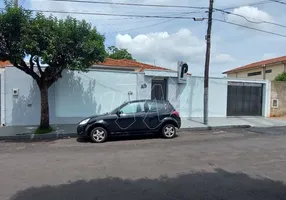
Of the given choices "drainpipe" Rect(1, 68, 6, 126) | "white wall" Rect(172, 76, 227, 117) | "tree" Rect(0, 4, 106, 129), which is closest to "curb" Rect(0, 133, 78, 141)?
"tree" Rect(0, 4, 106, 129)

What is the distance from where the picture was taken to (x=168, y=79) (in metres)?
16.5

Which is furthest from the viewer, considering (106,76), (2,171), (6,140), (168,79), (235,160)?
(168,79)

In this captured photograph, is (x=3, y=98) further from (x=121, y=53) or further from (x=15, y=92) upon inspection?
(x=121, y=53)

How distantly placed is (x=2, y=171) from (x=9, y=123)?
8.61 meters

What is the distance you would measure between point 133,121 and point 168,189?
5680mm

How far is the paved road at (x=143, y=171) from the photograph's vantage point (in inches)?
181

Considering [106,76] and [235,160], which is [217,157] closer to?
[235,160]

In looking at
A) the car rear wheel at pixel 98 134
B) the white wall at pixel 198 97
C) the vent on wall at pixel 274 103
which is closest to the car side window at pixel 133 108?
the car rear wheel at pixel 98 134

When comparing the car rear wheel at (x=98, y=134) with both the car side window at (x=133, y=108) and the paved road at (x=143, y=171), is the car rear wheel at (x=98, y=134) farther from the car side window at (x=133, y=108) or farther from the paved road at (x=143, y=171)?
the car side window at (x=133, y=108)

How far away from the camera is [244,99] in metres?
18.4

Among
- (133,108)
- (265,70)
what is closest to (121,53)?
(265,70)

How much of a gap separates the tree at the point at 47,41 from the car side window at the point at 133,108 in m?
2.57

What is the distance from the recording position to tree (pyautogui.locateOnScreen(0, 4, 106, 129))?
9.68m

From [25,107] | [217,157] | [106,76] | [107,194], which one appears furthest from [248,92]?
[107,194]
